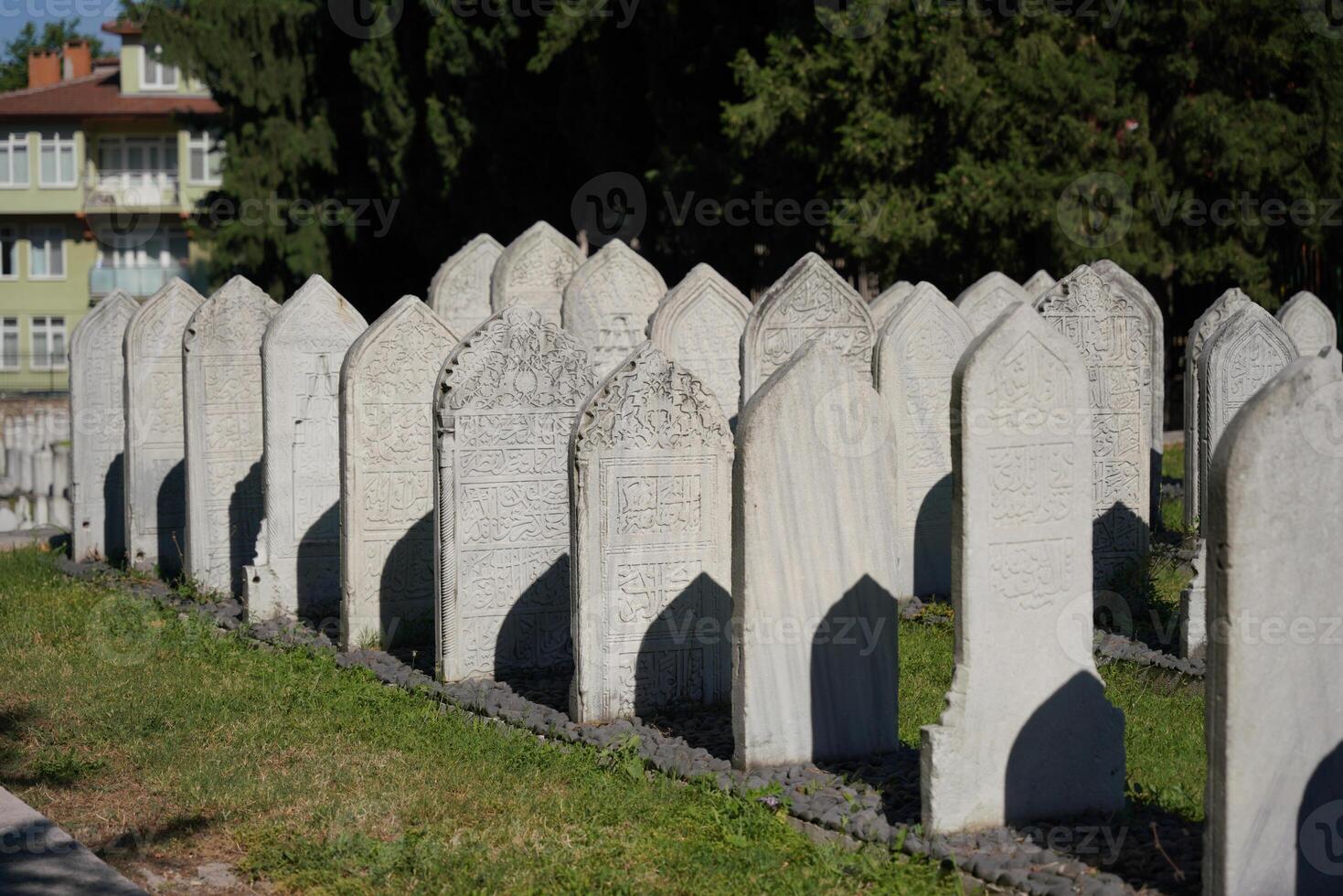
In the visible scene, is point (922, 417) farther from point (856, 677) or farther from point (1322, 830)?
point (1322, 830)

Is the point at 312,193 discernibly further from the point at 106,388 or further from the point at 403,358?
the point at 403,358

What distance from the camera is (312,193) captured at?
95.1ft

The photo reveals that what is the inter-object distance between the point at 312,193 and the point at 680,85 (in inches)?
361

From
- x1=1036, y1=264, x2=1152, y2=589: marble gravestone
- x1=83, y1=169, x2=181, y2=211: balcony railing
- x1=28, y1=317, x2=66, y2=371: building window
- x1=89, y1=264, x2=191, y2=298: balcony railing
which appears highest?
x1=83, y1=169, x2=181, y2=211: balcony railing

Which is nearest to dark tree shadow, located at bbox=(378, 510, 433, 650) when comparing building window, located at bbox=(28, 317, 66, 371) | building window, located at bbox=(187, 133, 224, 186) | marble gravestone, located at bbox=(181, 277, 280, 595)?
Result: marble gravestone, located at bbox=(181, 277, 280, 595)

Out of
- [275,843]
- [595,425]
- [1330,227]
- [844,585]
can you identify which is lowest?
[275,843]

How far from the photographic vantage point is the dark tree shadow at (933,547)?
Answer: 10.2 m

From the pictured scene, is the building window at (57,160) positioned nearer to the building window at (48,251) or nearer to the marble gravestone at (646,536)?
the building window at (48,251)

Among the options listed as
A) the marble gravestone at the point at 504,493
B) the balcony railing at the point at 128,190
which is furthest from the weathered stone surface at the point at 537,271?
the balcony railing at the point at 128,190

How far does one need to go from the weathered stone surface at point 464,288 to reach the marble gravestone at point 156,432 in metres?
2.43

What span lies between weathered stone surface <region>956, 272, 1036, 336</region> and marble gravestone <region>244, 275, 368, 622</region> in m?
4.38

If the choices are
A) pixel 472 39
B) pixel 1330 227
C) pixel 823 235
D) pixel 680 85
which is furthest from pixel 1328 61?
pixel 472 39

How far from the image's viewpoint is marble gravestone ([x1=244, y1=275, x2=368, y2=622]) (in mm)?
9914

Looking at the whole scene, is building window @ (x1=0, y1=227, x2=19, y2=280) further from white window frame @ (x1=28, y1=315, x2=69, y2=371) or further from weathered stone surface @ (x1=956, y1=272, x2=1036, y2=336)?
weathered stone surface @ (x1=956, y1=272, x2=1036, y2=336)
